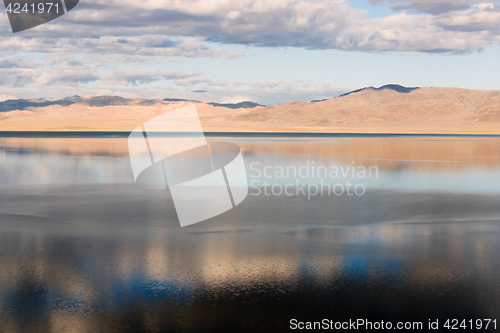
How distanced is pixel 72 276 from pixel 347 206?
8.25 metres

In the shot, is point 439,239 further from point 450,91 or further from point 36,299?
point 450,91

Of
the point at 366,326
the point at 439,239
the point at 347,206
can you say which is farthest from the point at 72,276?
the point at 347,206

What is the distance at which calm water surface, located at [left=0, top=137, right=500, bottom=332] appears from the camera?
6.04 meters

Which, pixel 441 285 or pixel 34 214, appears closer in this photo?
pixel 441 285

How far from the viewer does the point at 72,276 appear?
7305 millimetres
